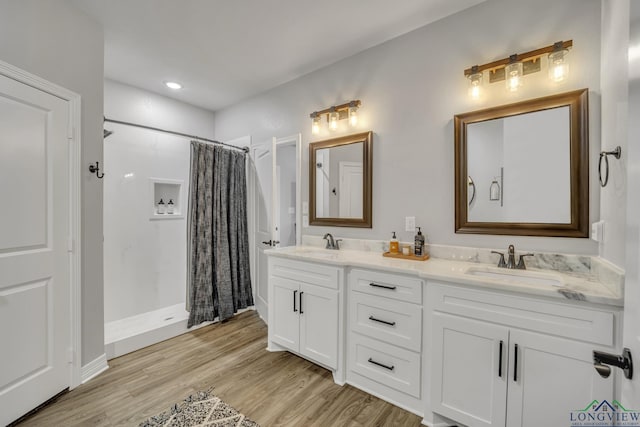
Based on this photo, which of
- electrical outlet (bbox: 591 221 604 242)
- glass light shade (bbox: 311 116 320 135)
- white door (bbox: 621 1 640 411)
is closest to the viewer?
white door (bbox: 621 1 640 411)

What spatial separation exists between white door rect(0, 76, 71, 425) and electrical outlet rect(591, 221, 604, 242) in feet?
10.9

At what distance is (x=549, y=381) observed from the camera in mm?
1282

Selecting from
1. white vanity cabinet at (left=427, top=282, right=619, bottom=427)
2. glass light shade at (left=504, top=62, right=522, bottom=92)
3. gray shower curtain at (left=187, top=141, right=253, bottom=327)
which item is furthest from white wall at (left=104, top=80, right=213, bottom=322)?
glass light shade at (left=504, top=62, right=522, bottom=92)

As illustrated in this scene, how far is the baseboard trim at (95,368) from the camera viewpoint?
205 cm

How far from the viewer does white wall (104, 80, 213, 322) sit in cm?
299

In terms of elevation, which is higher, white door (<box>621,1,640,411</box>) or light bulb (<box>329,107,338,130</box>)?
light bulb (<box>329,107,338,130</box>)

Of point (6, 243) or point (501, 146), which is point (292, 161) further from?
point (6, 243)

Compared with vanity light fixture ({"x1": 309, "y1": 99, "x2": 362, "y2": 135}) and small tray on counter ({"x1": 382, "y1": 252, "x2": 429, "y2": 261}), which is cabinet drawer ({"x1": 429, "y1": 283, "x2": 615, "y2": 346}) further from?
vanity light fixture ({"x1": 309, "y1": 99, "x2": 362, "y2": 135})

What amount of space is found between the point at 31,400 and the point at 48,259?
872mm

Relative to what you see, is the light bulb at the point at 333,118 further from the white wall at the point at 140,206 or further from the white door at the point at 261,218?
the white wall at the point at 140,206

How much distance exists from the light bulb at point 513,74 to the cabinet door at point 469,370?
4.91ft

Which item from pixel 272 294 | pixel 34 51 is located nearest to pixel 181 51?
pixel 34 51

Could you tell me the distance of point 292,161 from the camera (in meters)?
3.29

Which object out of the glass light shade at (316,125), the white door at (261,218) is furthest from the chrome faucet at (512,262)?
the white door at (261,218)
